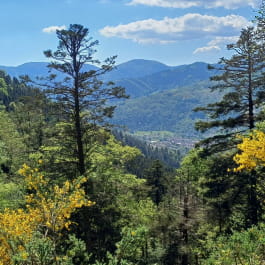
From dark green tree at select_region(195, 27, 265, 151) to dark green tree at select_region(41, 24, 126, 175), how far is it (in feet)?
22.0

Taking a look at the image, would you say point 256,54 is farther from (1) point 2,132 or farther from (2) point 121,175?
(1) point 2,132

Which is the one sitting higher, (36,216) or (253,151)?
(253,151)

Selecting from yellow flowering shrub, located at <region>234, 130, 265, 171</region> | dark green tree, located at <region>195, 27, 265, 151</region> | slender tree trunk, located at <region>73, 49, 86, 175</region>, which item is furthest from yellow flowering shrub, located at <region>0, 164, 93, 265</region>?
dark green tree, located at <region>195, 27, 265, 151</region>

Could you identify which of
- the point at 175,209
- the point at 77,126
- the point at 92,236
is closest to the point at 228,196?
the point at 175,209

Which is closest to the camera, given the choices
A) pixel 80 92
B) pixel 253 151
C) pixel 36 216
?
pixel 253 151

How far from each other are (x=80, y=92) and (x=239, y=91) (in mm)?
9343

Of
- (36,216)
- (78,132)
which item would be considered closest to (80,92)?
(78,132)

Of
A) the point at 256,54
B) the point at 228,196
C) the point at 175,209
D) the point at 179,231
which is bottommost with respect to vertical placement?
the point at 179,231

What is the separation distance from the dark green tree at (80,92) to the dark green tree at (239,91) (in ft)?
22.0

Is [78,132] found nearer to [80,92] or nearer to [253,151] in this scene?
[80,92]

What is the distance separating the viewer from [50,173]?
1475cm

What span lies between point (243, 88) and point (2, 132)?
30.3 m

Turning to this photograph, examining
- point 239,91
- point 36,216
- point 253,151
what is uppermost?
point 239,91

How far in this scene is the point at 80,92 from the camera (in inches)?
595
